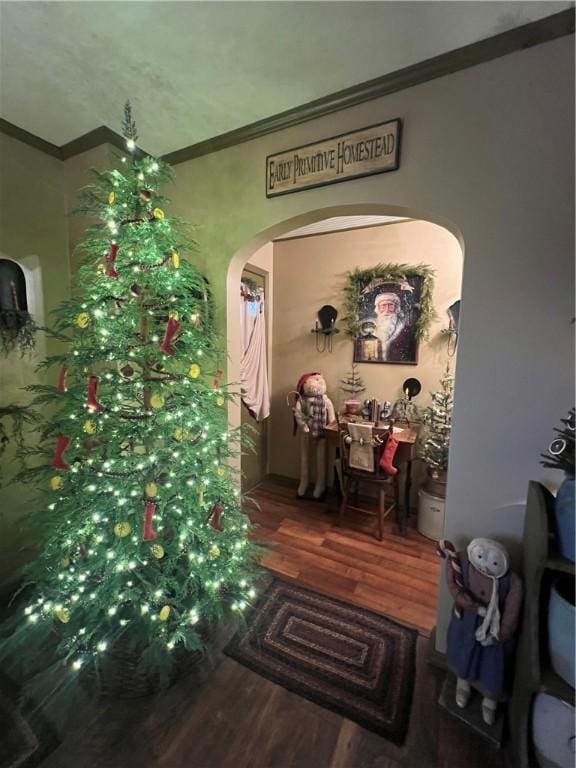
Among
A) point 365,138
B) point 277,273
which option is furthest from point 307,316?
point 365,138

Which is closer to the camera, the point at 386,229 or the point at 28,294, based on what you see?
the point at 28,294

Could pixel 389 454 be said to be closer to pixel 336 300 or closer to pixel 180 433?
pixel 336 300

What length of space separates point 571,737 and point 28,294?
2.95 meters

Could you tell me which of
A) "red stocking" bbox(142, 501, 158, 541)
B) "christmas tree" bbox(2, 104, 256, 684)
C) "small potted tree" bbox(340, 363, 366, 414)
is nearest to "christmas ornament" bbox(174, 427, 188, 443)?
"christmas tree" bbox(2, 104, 256, 684)

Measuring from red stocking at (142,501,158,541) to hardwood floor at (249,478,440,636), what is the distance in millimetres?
1187

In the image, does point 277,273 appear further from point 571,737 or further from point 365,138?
point 571,737

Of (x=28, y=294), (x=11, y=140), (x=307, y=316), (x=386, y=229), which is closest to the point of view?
(x=11, y=140)

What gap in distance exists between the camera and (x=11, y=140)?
65.5 inches

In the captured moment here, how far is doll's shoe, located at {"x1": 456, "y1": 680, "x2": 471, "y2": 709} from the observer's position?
4.12 feet

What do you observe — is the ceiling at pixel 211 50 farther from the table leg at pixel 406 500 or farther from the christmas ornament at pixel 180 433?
the table leg at pixel 406 500

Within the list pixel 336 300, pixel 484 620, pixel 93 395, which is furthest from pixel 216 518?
pixel 336 300

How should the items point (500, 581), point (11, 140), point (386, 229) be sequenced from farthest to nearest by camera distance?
point (386, 229)
point (11, 140)
point (500, 581)

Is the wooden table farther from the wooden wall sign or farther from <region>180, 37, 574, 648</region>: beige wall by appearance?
the wooden wall sign

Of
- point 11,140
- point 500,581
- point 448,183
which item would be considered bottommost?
point 500,581
